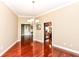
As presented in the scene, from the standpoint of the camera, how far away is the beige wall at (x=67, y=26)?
546cm

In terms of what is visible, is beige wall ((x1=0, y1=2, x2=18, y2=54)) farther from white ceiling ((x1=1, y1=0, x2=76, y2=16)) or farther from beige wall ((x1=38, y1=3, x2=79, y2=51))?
beige wall ((x1=38, y1=3, x2=79, y2=51))

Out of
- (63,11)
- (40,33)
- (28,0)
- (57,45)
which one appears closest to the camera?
(28,0)

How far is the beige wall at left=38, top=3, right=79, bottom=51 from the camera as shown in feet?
17.9

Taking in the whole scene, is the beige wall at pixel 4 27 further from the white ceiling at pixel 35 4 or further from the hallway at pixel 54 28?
the white ceiling at pixel 35 4

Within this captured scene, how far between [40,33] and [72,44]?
4.63 meters

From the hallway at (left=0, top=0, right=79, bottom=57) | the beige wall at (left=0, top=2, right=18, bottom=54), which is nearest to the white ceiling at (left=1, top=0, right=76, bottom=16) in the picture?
the hallway at (left=0, top=0, right=79, bottom=57)

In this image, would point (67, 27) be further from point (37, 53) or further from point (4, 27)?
point (4, 27)

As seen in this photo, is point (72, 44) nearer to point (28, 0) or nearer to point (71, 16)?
point (71, 16)

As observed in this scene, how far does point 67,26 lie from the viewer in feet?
20.0

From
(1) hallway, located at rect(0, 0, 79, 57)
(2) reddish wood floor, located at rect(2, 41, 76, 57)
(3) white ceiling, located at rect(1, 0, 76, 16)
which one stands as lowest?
(2) reddish wood floor, located at rect(2, 41, 76, 57)

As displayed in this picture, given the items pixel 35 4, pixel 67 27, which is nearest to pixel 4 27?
pixel 35 4

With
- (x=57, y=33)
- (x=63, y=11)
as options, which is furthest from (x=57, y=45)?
(x=63, y=11)

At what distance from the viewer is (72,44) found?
5730 millimetres

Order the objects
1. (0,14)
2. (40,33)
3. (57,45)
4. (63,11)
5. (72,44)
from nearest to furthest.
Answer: (0,14) → (72,44) → (63,11) → (57,45) → (40,33)
